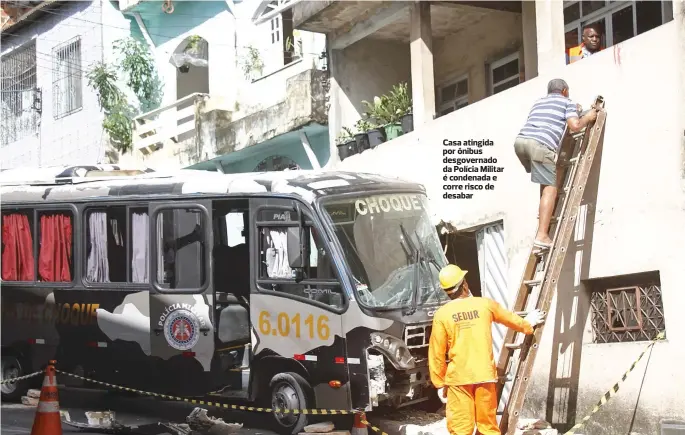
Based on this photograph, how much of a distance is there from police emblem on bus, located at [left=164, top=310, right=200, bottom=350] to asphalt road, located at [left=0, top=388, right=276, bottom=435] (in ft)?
3.18

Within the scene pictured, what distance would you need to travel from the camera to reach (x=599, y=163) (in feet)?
30.7

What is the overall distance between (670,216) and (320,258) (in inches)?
135

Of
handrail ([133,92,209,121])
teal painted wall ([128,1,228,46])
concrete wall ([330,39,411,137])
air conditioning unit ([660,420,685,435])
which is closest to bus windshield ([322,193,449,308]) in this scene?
air conditioning unit ([660,420,685,435])

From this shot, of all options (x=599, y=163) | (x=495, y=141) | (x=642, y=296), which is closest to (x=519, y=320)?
(x=642, y=296)

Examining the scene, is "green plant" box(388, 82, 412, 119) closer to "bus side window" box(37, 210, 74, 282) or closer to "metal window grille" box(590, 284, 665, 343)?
"bus side window" box(37, 210, 74, 282)

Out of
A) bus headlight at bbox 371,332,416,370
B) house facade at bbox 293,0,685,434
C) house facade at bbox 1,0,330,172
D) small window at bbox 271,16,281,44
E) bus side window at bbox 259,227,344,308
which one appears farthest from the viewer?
small window at bbox 271,16,281,44

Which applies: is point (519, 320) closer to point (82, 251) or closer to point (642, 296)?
point (642, 296)

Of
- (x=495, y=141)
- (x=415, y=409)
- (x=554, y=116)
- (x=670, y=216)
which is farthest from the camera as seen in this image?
(x=495, y=141)

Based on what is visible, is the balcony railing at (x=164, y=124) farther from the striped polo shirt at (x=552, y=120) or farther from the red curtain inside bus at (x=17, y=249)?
the striped polo shirt at (x=552, y=120)

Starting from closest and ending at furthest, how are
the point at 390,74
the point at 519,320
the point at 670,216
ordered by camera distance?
1. the point at 519,320
2. the point at 670,216
3. the point at 390,74

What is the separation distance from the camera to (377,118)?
14109 millimetres

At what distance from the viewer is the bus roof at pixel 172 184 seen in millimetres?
9898

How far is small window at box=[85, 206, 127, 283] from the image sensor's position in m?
11.1

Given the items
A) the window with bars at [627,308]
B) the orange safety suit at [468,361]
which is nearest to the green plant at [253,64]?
the window with bars at [627,308]
